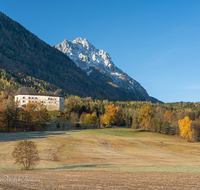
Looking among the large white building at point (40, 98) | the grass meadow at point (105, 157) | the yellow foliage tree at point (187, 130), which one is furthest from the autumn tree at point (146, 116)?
the large white building at point (40, 98)

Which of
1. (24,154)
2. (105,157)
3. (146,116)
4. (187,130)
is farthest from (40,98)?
(24,154)

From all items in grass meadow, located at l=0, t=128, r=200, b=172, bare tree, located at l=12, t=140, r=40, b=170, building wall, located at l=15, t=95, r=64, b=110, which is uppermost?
building wall, located at l=15, t=95, r=64, b=110

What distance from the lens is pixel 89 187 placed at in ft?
46.0

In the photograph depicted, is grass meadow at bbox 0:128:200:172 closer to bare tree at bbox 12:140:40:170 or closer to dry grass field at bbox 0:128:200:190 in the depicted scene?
dry grass field at bbox 0:128:200:190

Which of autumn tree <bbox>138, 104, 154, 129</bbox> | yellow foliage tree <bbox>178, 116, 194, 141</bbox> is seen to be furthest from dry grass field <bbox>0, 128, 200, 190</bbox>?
autumn tree <bbox>138, 104, 154, 129</bbox>

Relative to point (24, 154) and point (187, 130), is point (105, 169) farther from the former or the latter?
point (187, 130)

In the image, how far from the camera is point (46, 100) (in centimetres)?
14900

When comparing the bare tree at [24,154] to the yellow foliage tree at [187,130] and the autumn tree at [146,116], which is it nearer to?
the yellow foliage tree at [187,130]

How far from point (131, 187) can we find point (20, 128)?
99.7 metres

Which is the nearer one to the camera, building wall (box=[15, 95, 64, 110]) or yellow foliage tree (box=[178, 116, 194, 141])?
yellow foliage tree (box=[178, 116, 194, 141])

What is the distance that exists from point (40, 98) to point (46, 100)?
15.9ft

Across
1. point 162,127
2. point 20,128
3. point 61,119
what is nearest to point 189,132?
point 162,127

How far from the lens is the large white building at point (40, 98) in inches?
5719

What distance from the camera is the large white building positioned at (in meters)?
145
